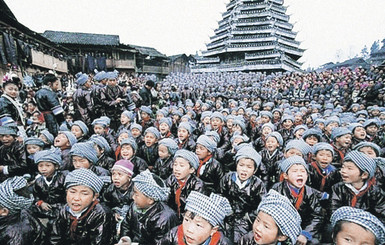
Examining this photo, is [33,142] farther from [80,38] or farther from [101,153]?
[80,38]

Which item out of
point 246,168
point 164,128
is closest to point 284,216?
point 246,168

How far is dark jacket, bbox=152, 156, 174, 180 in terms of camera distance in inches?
169

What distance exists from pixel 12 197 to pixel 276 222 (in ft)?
8.12

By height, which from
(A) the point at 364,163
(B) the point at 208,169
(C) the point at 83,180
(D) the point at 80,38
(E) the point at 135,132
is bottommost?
(B) the point at 208,169

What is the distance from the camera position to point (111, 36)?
3050 cm

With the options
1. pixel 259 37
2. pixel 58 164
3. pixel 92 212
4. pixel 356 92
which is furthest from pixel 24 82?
pixel 259 37

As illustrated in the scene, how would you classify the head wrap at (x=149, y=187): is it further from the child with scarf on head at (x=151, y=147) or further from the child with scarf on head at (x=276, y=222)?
the child with scarf on head at (x=151, y=147)

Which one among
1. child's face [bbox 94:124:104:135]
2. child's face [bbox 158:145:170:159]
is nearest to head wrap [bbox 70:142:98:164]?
child's face [bbox 158:145:170:159]

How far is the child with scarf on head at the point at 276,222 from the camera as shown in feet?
6.38

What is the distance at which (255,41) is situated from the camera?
35594 millimetres

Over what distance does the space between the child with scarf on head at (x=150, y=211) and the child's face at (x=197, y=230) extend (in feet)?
1.92

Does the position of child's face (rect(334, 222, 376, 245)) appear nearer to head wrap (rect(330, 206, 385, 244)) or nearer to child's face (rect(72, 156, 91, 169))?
head wrap (rect(330, 206, 385, 244))

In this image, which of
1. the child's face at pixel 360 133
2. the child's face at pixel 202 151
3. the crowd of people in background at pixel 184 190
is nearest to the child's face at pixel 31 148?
the crowd of people in background at pixel 184 190

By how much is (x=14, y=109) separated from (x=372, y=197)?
6.68 metres
